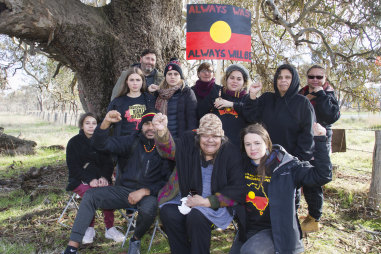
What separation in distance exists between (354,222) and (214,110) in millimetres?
2380

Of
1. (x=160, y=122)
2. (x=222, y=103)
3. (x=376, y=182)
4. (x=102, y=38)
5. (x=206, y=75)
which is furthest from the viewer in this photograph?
(x=102, y=38)

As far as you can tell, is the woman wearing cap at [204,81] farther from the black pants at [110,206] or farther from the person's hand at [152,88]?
the black pants at [110,206]

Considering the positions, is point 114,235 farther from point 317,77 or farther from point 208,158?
point 317,77

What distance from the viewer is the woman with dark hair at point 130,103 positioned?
3.76 metres

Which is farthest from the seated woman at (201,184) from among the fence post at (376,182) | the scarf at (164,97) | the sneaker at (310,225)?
the fence post at (376,182)

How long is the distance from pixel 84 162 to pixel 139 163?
886 millimetres

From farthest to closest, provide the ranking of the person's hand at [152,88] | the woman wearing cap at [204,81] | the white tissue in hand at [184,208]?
the woman wearing cap at [204,81]
the person's hand at [152,88]
the white tissue in hand at [184,208]

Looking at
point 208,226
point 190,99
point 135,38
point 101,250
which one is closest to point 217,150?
point 208,226

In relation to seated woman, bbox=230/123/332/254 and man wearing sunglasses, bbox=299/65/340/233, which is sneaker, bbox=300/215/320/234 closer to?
man wearing sunglasses, bbox=299/65/340/233

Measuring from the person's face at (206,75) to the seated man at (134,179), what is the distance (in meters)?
1.01

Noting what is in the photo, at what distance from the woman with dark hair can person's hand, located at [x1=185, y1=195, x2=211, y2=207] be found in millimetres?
1238

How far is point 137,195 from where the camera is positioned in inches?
127

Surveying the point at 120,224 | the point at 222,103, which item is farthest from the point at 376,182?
the point at 120,224

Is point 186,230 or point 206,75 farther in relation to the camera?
point 206,75
